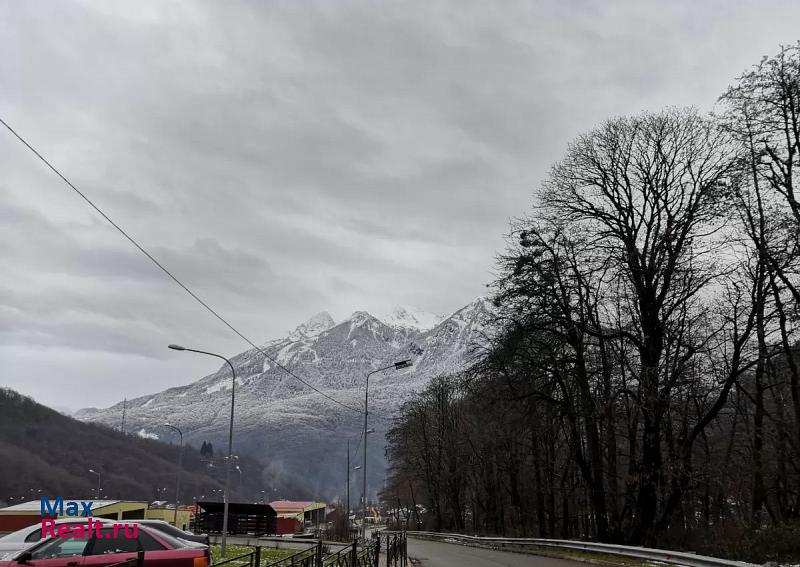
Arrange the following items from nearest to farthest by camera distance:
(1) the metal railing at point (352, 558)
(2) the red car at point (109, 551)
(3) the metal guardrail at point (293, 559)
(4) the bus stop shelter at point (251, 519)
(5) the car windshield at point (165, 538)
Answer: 1. (3) the metal guardrail at point (293, 559)
2. (2) the red car at point (109, 551)
3. (5) the car windshield at point (165, 538)
4. (1) the metal railing at point (352, 558)
5. (4) the bus stop shelter at point (251, 519)

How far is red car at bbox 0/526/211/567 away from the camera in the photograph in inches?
448

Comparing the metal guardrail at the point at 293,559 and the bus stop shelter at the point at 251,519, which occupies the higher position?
the metal guardrail at the point at 293,559

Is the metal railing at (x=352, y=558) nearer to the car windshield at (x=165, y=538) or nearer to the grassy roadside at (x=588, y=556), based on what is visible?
the car windshield at (x=165, y=538)

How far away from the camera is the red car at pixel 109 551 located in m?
11.4

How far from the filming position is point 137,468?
546ft

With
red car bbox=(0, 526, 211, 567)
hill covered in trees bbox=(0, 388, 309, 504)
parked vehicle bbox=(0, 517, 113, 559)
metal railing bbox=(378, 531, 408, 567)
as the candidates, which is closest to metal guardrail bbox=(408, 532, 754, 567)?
metal railing bbox=(378, 531, 408, 567)

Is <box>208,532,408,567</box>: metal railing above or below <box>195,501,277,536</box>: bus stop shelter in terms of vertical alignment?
above

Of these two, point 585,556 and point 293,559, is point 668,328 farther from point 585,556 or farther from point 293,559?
point 293,559

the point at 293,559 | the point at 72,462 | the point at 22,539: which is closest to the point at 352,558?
the point at 293,559

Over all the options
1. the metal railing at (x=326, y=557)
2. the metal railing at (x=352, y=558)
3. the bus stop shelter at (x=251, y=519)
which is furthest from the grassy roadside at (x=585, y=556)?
the bus stop shelter at (x=251, y=519)

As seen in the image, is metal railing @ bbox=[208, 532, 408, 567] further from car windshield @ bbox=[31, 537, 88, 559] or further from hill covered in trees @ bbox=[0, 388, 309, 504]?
hill covered in trees @ bbox=[0, 388, 309, 504]

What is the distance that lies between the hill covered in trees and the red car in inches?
4811

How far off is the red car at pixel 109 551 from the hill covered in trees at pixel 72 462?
122 meters

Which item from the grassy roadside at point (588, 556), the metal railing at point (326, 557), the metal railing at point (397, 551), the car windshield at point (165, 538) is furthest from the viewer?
the metal railing at point (397, 551)
